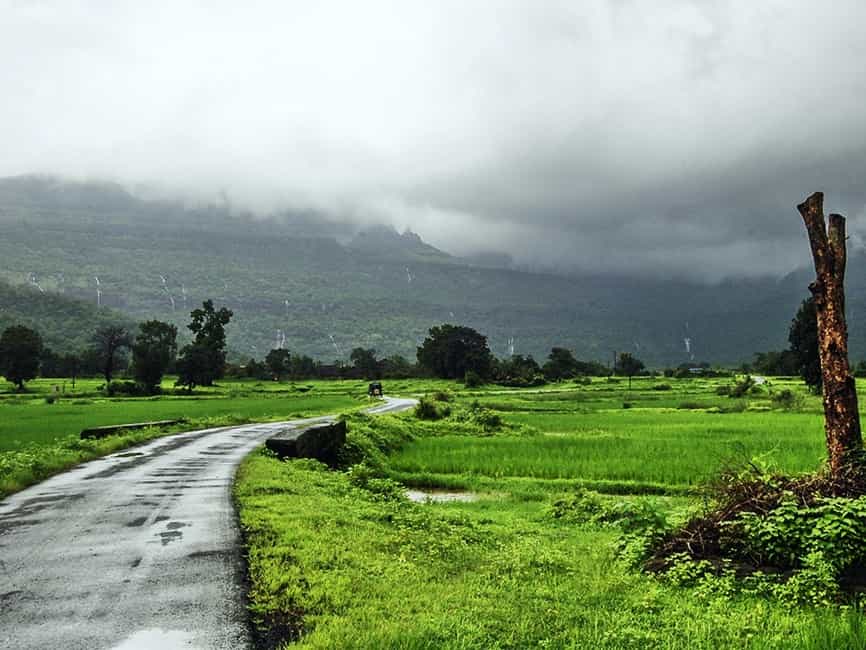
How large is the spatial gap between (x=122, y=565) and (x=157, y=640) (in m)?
3.07

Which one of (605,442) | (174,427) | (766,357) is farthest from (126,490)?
(766,357)

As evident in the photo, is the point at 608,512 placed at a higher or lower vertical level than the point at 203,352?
lower

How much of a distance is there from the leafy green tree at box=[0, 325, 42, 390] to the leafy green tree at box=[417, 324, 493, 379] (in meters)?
84.8

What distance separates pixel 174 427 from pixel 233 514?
23721mm

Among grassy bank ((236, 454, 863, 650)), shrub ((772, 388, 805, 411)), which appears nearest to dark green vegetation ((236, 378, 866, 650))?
grassy bank ((236, 454, 863, 650))

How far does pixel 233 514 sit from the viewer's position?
12.9 m

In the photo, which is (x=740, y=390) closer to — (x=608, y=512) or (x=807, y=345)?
(x=807, y=345)

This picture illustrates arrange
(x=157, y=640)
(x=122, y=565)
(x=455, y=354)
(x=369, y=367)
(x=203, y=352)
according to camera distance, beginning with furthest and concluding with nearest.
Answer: (x=369, y=367), (x=455, y=354), (x=203, y=352), (x=122, y=565), (x=157, y=640)

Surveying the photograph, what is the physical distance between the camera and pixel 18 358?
335 feet

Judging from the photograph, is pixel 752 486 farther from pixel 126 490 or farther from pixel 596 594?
pixel 126 490

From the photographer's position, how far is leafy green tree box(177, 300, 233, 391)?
352ft

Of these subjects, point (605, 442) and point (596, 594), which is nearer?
point (596, 594)

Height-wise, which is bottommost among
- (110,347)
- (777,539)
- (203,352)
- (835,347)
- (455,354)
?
(777,539)

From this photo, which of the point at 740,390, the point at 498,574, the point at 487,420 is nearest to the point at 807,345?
the point at 740,390
